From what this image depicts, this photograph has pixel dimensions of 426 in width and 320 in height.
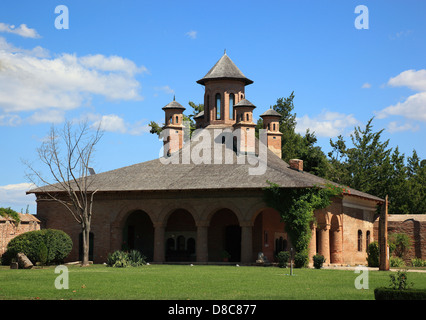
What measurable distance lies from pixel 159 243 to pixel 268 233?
7.50 m

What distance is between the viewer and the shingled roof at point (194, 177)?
41.2 meters

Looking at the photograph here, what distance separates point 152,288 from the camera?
22203 mm

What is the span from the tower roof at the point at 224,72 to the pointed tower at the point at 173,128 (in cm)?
311

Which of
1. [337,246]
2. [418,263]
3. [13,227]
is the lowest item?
[418,263]

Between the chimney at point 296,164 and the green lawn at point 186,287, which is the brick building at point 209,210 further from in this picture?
the green lawn at point 186,287

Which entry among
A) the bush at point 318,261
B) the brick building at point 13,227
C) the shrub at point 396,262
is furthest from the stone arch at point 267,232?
the brick building at point 13,227

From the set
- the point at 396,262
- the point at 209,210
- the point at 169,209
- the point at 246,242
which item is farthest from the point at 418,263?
the point at 169,209

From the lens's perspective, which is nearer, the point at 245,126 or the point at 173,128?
the point at 245,126

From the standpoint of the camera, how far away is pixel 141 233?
47.4 m

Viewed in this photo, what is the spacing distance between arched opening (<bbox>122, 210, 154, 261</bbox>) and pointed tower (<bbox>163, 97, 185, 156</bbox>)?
23.3 ft

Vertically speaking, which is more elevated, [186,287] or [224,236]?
[224,236]

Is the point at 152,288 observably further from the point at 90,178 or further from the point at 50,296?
the point at 90,178

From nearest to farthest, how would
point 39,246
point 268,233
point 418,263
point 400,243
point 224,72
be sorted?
point 39,246, point 268,233, point 418,263, point 400,243, point 224,72

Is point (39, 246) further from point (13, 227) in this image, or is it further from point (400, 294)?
point (400, 294)
